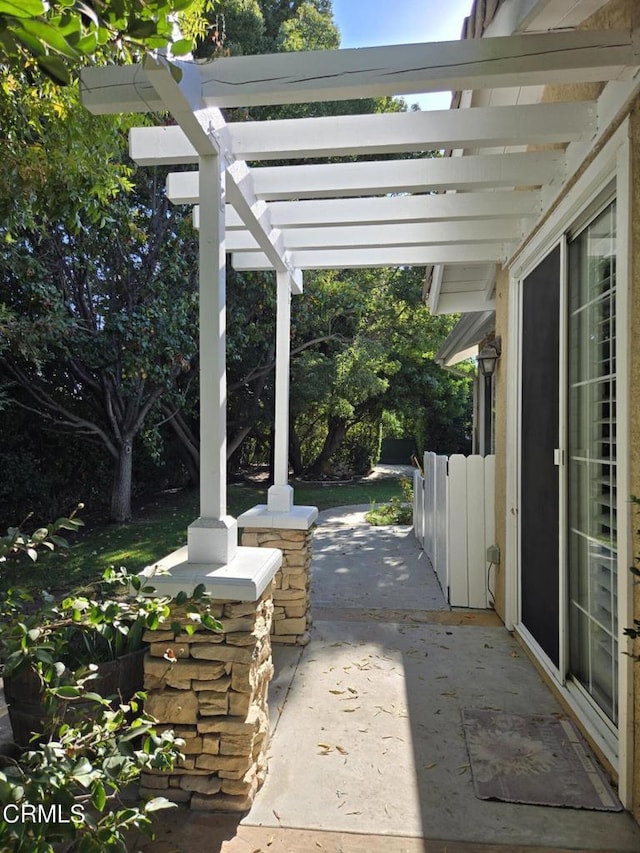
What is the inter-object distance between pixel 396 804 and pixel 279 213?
3196mm

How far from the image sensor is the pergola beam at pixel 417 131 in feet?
8.07

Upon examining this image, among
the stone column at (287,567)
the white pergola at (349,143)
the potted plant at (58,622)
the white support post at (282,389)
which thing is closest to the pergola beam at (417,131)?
the white pergola at (349,143)

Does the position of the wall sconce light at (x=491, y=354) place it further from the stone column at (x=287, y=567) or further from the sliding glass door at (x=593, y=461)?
the stone column at (x=287, y=567)

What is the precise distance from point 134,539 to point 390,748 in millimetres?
5882

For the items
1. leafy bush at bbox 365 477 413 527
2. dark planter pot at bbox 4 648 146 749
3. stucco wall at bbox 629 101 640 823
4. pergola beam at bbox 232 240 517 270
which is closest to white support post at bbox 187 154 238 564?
dark planter pot at bbox 4 648 146 749

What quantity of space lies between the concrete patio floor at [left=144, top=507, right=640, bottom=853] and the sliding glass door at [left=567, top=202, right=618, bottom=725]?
0.47 meters

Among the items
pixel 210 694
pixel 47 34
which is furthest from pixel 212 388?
pixel 47 34

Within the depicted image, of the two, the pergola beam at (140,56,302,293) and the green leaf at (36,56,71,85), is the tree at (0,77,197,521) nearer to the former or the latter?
the pergola beam at (140,56,302,293)

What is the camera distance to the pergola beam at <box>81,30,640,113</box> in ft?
6.50

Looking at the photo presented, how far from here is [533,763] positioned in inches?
94.4

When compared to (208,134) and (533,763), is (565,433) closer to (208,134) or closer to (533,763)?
(533,763)

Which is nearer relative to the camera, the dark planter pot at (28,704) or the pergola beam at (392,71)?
the pergola beam at (392,71)
